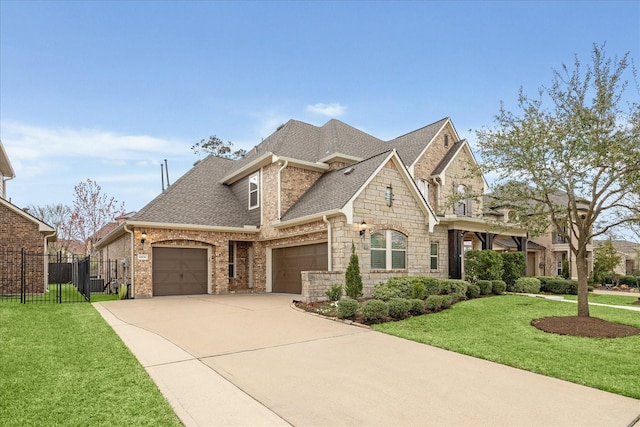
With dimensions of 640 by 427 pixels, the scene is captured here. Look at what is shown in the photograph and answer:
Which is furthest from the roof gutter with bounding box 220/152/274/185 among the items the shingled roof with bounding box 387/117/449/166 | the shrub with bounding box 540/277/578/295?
the shrub with bounding box 540/277/578/295

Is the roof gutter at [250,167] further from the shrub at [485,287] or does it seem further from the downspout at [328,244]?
the shrub at [485,287]

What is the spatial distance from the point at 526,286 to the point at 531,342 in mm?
11031

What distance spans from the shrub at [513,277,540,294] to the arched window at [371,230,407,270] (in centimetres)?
579

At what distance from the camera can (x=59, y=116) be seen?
2150cm

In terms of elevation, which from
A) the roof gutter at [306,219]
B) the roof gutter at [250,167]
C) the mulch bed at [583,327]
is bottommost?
the mulch bed at [583,327]

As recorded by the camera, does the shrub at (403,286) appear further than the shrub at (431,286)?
No

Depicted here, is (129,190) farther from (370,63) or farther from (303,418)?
(303,418)

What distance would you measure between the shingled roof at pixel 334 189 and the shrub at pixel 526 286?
342 inches

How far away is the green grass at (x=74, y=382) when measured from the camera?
4.02m

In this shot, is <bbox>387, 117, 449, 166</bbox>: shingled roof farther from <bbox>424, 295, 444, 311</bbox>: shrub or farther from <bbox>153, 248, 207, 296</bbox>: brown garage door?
<bbox>153, 248, 207, 296</bbox>: brown garage door

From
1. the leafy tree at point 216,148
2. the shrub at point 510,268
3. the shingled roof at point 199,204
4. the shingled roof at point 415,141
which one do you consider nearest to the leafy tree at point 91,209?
the leafy tree at point 216,148

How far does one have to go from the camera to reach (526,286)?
57.6 ft

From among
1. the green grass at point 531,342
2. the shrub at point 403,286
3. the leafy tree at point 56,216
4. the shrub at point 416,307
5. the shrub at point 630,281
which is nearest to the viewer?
the green grass at point 531,342

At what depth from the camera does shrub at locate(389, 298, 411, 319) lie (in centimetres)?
1020
